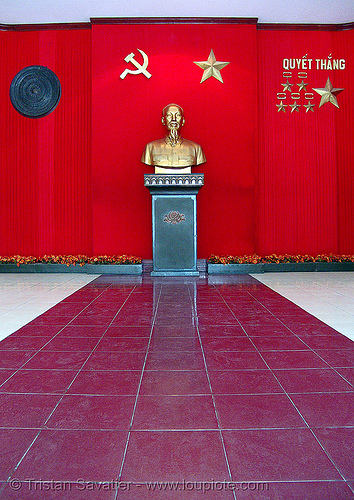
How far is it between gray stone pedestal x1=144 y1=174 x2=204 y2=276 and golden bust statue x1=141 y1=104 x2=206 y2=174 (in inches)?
12.5

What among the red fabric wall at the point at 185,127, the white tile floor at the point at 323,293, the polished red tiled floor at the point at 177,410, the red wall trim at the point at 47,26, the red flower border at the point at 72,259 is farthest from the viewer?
the red wall trim at the point at 47,26

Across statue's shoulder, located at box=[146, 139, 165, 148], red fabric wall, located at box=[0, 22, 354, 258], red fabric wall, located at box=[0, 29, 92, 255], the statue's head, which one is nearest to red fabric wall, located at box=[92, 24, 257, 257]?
red fabric wall, located at box=[0, 22, 354, 258]

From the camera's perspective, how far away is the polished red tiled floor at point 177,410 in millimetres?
1167

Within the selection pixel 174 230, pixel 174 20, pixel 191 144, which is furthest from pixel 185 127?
pixel 174 230

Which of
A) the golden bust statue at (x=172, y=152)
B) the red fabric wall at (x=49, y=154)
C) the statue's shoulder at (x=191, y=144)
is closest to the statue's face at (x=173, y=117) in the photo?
the golden bust statue at (x=172, y=152)

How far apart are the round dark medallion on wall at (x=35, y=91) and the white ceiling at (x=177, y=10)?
2.55 ft

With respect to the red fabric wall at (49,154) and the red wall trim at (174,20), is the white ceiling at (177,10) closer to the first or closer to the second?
the red wall trim at (174,20)

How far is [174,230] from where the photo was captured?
580 centimetres

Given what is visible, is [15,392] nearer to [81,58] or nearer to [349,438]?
[349,438]

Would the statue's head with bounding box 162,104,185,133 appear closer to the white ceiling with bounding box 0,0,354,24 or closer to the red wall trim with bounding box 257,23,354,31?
the white ceiling with bounding box 0,0,354,24

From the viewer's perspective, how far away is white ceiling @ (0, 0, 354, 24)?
19.3 ft

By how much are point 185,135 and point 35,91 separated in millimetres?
2486

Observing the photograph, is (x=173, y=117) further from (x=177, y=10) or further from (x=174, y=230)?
(x=177, y=10)

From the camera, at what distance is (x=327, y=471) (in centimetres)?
120
